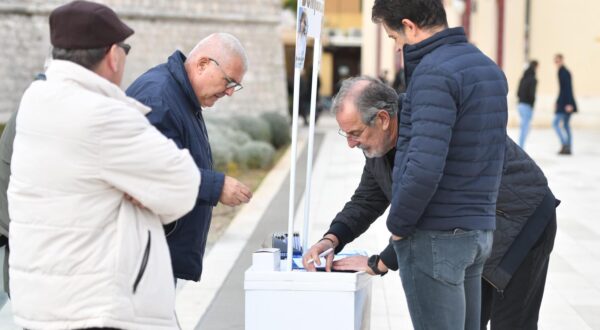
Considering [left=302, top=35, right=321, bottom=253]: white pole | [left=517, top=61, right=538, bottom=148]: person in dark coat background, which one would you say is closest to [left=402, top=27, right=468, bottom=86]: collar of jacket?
[left=302, top=35, right=321, bottom=253]: white pole

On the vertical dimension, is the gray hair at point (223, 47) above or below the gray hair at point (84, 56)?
below

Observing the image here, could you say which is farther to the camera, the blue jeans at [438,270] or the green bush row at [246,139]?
the green bush row at [246,139]

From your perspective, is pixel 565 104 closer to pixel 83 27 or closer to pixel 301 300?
pixel 301 300

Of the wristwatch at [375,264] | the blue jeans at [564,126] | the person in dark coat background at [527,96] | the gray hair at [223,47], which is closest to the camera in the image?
the wristwatch at [375,264]

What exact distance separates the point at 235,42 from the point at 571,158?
Answer: 51.6 feet

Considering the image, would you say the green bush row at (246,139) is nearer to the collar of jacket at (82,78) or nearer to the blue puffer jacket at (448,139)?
the blue puffer jacket at (448,139)

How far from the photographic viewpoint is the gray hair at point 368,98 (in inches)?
152

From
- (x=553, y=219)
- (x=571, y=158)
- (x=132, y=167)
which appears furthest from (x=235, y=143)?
(x=132, y=167)

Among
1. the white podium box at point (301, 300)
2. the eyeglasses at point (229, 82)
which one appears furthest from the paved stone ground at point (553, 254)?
the white podium box at point (301, 300)

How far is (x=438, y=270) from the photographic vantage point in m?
3.72

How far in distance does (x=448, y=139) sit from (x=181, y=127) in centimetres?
110

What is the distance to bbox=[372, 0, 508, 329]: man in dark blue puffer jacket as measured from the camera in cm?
358

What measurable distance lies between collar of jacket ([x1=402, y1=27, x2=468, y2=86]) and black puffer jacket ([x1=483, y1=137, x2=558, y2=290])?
0.78 m

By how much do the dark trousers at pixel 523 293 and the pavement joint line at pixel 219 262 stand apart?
2558mm
